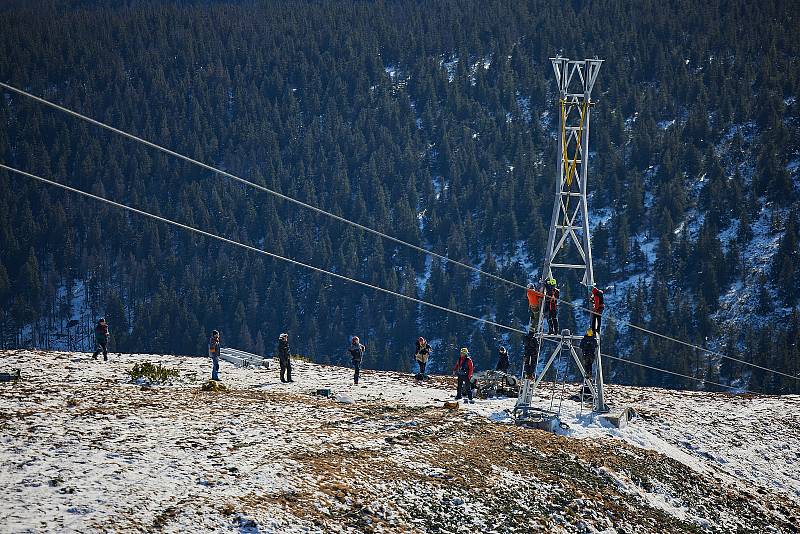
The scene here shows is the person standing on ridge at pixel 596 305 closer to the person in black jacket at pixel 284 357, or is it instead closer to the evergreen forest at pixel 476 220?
the person in black jacket at pixel 284 357

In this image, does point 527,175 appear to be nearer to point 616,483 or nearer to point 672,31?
point 672,31

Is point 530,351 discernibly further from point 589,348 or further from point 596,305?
point 596,305

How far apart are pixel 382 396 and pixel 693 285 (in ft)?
342

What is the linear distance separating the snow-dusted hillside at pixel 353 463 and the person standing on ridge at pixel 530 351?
58.2 inches

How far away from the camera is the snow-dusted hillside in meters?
21.1

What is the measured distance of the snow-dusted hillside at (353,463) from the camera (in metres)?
21.1

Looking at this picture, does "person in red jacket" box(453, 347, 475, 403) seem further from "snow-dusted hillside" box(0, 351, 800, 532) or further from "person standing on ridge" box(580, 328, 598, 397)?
"person standing on ridge" box(580, 328, 598, 397)

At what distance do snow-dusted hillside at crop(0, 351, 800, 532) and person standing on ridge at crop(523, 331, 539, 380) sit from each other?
1480 millimetres

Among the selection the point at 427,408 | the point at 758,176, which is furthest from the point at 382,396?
the point at 758,176

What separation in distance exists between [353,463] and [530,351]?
9.22 m

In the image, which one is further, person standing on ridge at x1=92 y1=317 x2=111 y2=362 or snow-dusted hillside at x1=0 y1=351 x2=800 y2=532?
person standing on ridge at x1=92 y1=317 x2=111 y2=362

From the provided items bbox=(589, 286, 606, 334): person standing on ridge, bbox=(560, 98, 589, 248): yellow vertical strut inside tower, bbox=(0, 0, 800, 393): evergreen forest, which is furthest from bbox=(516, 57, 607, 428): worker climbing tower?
bbox=(0, 0, 800, 393): evergreen forest

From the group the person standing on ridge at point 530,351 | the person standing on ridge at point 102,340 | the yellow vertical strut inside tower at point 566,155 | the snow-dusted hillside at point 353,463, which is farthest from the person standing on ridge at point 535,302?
the person standing on ridge at point 102,340

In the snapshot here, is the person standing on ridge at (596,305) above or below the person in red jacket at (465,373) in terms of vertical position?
above
